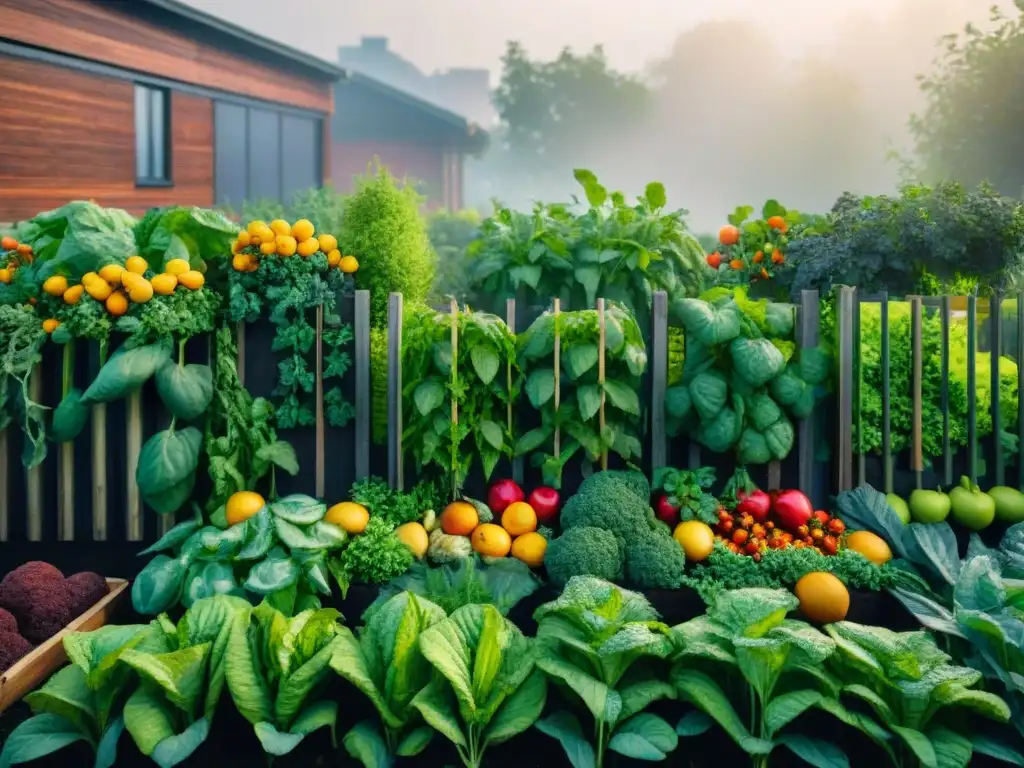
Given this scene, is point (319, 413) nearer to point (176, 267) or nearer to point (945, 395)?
point (176, 267)

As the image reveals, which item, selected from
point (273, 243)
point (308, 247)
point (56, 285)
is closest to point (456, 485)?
point (308, 247)

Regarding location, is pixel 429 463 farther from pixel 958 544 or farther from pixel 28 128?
pixel 28 128

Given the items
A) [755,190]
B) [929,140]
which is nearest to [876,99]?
[755,190]

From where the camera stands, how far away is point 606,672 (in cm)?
362

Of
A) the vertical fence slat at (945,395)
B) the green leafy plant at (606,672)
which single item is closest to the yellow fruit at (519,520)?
the green leafy plant at (606,672)

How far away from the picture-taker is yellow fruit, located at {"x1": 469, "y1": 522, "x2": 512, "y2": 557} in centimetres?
484

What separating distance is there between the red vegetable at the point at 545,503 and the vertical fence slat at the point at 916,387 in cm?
184

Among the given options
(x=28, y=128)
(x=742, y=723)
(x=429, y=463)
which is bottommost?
(x=742, y=723)

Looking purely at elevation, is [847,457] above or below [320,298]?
below

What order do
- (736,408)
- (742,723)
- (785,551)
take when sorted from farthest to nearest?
(736,408) → (785,551) → (742,723)

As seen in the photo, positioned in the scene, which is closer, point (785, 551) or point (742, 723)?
point (742, 723)

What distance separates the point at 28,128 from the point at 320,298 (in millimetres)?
5382

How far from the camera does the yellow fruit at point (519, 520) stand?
195 inches

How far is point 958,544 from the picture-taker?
17.6ft
